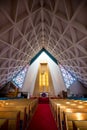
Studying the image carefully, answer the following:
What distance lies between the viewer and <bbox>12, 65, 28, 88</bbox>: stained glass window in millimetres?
17955

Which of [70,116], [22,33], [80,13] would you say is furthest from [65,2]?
[70,116]

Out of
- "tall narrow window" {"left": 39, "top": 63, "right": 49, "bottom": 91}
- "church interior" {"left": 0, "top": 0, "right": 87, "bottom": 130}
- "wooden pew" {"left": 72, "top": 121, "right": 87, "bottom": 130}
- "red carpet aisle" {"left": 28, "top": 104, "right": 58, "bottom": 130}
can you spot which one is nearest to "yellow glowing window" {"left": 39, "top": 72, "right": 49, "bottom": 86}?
"tall narrow window" {"left": 39, "top": 63, "right": 49, "bottom": 91}

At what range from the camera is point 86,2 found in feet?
16.2

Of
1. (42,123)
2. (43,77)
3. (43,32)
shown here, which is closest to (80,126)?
(42,123)

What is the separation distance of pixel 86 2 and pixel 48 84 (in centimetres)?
1943

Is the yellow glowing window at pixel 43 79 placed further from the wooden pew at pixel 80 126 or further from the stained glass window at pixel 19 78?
the wooden pew at pixel 80 126

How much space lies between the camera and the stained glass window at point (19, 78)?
17955 millimetres

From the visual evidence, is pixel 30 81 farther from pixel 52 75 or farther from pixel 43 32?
pixel 43 32

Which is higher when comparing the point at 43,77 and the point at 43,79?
the point at 43,77

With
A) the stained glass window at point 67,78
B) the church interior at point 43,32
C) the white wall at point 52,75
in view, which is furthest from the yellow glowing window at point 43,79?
the church interior at point 43,32

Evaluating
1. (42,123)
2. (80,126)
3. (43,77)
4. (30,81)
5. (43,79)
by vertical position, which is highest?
(43,77)

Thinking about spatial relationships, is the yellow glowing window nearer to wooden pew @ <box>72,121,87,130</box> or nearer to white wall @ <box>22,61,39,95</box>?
white wall @ <box>22,61,39,95</box>

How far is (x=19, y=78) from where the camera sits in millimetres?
18156

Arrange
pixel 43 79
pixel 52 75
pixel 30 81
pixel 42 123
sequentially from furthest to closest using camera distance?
pixel 43 79 → pixel 52 75 → pixel 30 81 → pixel 42 123
